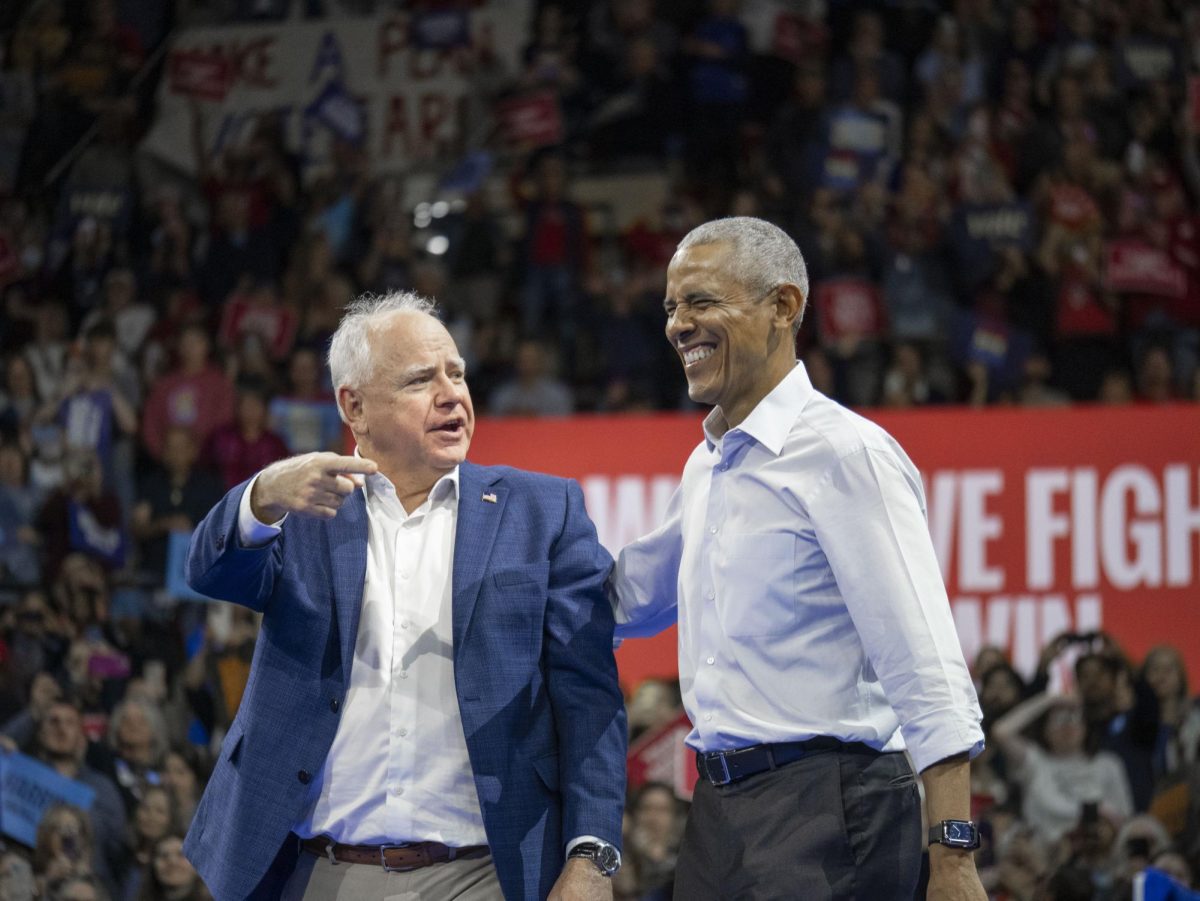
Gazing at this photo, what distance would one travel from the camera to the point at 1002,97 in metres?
9.33

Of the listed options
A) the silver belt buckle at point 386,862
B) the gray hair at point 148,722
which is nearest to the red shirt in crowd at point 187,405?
the gray hair at point 148,722

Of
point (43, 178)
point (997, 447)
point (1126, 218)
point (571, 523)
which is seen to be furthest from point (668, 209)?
point (571, 523)

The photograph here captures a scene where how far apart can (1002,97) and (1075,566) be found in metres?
3.98

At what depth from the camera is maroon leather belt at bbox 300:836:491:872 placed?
257cm

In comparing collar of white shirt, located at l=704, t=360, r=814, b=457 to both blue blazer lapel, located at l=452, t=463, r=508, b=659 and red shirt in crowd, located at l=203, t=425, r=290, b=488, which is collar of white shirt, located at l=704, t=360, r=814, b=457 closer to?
blue blazer lapel, located at l=452, t=463, r=508, b=659

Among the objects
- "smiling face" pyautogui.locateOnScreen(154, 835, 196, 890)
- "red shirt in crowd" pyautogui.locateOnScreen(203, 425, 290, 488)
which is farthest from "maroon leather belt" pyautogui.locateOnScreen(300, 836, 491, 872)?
"red shirt in crowd" pyautogui.locateOnScreen(203, 425, 290, 488)

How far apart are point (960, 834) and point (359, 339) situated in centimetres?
125

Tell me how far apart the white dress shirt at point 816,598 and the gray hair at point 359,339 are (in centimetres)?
60

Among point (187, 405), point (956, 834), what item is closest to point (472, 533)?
point (956, 834)

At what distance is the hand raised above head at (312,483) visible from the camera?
2.39m

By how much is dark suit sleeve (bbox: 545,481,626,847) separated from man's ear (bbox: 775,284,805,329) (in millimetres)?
496

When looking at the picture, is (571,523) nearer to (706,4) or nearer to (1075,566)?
(1075,566)

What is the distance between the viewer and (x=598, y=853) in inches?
102

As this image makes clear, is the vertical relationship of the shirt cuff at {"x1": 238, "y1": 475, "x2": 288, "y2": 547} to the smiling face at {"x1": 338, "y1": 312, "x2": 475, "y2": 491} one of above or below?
below
